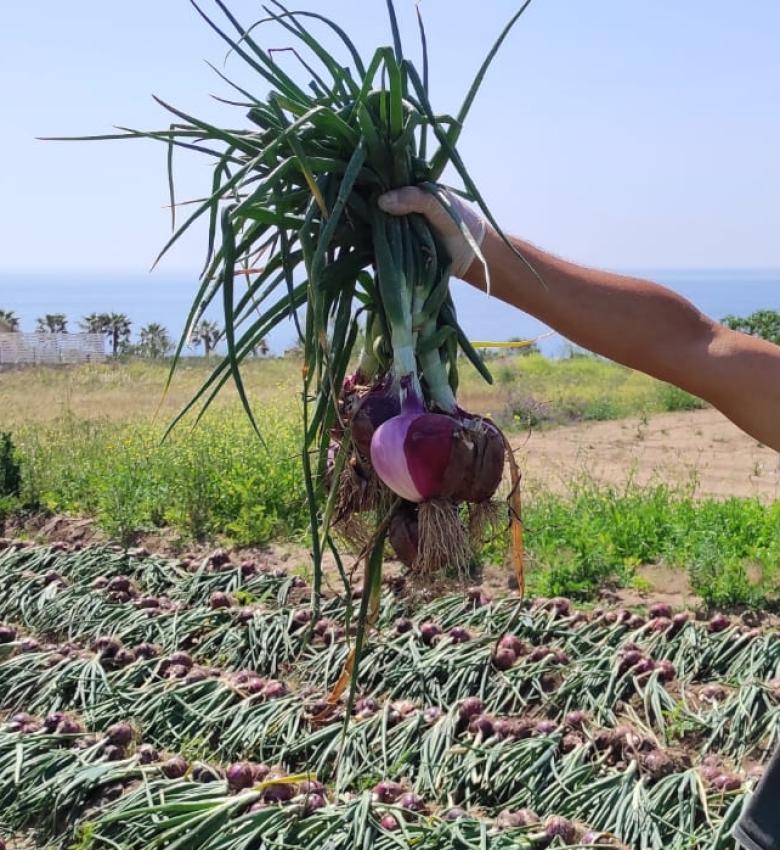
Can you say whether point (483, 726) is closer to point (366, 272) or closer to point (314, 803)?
point (314, 803)

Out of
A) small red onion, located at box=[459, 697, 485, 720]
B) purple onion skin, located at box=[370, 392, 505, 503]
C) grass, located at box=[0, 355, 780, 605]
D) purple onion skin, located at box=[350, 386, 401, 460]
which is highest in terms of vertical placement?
purple onion skin, located at box=[350, 386, 401, 460]

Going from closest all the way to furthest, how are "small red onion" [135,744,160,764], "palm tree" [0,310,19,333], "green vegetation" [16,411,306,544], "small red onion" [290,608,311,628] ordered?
1. "small red onion" [135,744,160,764]
2. "small red onion" [290,608,311,628]
3. "green vegetation" [16,411,306,544]
4. "palm tree" [0,310,19,333]

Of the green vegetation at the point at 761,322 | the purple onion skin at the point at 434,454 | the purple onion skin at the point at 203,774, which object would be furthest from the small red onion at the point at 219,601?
the green vegetation at the point at 761,322

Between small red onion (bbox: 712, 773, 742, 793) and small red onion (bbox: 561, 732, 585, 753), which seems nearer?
small red onion (bbox: 712, 773, 742, 793)

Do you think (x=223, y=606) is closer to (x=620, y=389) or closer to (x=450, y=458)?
(x=450, y=458)

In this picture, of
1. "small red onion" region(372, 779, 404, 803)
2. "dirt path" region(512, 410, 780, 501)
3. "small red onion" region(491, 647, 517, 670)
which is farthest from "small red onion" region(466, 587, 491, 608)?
"dirt path" region(512, 410, 780, 501)

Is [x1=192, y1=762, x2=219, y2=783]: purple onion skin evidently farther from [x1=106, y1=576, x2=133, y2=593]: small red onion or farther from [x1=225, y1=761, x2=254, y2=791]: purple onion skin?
[x1=106, y1=576, x2=133, y2=593]: small red onion

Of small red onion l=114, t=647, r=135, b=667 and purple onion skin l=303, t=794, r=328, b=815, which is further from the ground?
small red onion l=114, t=647, r=135, b=667

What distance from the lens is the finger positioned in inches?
54.3

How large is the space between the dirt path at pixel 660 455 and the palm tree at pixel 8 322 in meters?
36.5

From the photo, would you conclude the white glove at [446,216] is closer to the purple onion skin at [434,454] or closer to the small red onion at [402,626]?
the purple onion skin at [434,454]

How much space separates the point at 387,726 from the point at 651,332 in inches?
80.5

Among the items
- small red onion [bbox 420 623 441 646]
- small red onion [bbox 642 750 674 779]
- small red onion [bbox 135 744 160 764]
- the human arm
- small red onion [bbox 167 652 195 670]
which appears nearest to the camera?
the human arm

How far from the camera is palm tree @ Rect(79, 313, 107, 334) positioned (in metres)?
52.0
